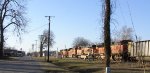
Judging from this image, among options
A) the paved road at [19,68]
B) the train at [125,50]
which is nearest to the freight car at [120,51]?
the train at [125,50]

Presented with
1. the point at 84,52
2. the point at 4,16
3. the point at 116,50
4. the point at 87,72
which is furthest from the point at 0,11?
the point at 87,72

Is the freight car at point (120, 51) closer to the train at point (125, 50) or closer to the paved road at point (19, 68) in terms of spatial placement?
the train at point (125, 50)

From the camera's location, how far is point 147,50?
41.6 meters

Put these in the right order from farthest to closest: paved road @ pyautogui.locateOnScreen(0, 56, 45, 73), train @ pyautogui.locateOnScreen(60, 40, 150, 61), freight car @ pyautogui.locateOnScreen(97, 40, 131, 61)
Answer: freight car @ pyautogui.locateOnScreen(97, 40, 131, 61) → train @ pyautogui.locateOnScreen(60, 40, 150, 61) → paved road @ pyautogui.locateOnScreen(0, 56, 45, 73)

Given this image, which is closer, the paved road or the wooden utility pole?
the wooden utility pole

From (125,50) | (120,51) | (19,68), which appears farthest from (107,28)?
(120,51)

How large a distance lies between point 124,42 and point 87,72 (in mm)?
18303

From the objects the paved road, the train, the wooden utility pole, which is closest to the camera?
the wooden utility pole

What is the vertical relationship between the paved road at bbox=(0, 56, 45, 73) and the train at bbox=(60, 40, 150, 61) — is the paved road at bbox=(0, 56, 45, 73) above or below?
below

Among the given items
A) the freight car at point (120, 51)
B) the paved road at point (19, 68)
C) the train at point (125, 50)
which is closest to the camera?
the paved road at point (19, 68)

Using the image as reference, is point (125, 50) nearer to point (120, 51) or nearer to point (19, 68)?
point (120, 51)

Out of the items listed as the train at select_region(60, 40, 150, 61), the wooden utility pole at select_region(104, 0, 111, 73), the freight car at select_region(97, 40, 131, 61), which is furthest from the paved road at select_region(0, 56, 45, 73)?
the freight car at select_region(97, 40, 131, 61)

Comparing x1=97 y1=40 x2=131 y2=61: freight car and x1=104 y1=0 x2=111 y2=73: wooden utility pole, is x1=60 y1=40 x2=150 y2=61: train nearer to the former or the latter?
x1=97 y1=40 x2=131 y2=61: freight car

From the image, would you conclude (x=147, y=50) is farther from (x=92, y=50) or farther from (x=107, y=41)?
(x=92, y=50)
